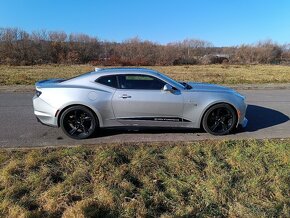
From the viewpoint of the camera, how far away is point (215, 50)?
65312 mm

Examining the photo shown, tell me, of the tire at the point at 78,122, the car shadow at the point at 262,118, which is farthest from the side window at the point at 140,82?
the car shadow at the point at 262,118

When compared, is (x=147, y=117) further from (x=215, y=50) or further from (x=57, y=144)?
(x=215, y=50)

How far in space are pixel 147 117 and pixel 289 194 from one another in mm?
3075

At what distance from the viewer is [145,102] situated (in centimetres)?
603

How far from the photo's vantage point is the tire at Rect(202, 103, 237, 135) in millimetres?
6281

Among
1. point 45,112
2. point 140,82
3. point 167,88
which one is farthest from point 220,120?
point 45,112

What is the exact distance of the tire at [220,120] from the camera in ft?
20.6

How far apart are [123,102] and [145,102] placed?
0.43 m

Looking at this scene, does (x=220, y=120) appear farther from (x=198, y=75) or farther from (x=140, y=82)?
(x=198, y=75)

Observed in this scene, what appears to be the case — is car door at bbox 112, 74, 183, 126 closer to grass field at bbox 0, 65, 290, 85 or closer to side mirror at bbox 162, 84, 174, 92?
side mirror at bbox 162, 84, 174, 92

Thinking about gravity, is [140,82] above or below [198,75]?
above

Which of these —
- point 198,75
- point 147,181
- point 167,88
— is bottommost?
point 147,181

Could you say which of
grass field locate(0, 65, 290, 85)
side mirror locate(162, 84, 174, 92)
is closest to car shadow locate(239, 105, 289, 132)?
side mirror locate(162, 84, 174, 92)

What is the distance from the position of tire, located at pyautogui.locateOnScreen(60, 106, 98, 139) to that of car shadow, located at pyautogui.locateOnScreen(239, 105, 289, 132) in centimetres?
331
